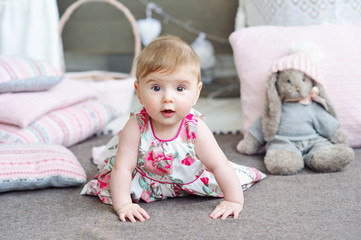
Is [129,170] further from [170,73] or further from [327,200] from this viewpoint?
[327,200]

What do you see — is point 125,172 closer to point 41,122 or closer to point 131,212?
point 131,212

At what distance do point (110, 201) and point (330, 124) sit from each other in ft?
2.39

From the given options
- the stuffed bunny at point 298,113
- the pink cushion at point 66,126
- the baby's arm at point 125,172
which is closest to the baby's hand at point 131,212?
the baby's arm at point 125,172

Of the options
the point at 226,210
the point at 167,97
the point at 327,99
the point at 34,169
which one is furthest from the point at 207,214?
the point at 327,99

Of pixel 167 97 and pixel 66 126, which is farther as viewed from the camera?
pixel 66 126

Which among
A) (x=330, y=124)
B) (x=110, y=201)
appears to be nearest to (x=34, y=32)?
(x=110, y=201)

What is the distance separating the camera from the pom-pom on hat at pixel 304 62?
1324mm

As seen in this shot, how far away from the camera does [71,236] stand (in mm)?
883

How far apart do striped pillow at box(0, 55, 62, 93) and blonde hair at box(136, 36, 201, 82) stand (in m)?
0.74

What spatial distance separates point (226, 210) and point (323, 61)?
0.73 metres

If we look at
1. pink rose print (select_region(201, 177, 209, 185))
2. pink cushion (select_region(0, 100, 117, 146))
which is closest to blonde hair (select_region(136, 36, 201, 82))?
pink rose print (select_region(201, 177, 209, 185))

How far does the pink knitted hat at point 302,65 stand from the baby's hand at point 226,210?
564mm

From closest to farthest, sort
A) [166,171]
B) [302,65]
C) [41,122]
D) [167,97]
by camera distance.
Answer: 1. [167,97]
2. [166,171]
3. [302,65]
4. [41,122]

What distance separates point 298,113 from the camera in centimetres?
133
